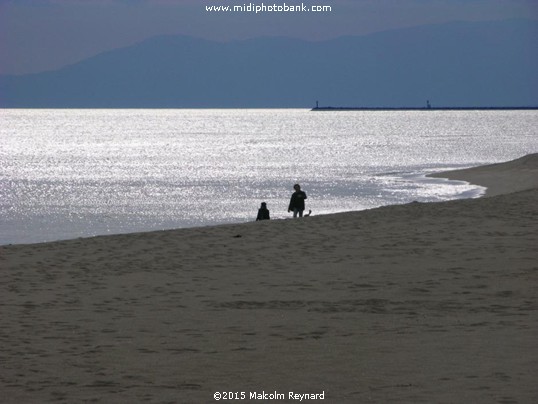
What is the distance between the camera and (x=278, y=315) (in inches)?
434

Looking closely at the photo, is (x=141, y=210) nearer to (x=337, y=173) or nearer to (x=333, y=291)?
(x=337, y=173)

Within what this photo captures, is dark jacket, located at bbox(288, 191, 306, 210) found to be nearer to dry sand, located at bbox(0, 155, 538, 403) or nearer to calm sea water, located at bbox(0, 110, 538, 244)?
dry sand, located at bbox(0, 155, 538, 403)

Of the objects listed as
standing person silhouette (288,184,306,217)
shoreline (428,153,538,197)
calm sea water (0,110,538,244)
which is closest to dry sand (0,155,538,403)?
standing person silhouette (288,184,306,217)

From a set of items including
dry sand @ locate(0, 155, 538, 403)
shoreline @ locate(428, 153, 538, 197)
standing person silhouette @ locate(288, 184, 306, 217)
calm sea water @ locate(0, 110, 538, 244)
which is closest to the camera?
dry sand @ locate(0, 155, 538, 403)

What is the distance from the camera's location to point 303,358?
350 inches

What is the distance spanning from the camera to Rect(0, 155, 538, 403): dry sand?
7984mm

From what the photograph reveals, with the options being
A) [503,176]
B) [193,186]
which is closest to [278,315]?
[503,176]

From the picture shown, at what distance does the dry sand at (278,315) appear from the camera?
798 cm

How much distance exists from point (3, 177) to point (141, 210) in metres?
28.6

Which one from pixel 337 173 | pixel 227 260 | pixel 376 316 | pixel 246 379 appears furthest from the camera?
pixel 337 173

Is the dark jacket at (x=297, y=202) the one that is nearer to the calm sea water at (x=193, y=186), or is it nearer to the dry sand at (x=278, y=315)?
the dry sand at (x=278, y=315)

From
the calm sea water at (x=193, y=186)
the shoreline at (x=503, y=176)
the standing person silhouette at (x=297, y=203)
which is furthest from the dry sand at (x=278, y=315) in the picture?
the shoreline at (x=503, y=176)

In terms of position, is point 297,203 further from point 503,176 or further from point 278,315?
point 503,176

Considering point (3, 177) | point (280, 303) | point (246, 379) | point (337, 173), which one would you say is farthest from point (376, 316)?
point (3, 177)
